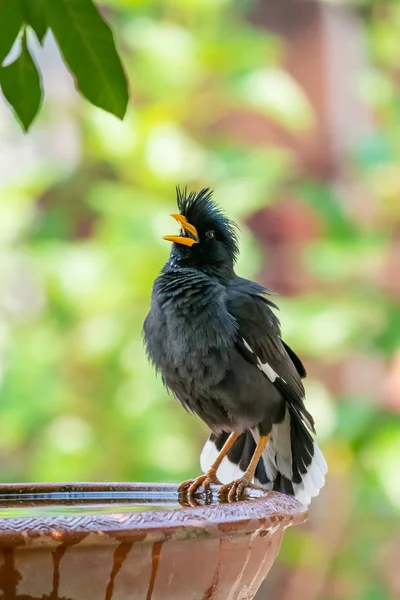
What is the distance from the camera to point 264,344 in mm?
2588

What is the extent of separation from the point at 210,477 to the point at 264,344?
1.30 ft

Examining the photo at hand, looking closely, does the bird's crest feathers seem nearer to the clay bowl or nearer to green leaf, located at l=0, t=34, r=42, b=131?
green leaf, located at l=0, t=34, r=42, b=131

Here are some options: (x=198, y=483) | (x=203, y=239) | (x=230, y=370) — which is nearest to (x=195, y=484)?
(x=198, y=483)

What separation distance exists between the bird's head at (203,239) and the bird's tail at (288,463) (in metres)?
0.51

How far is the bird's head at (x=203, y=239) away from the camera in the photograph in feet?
9.39

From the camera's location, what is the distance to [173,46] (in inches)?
193

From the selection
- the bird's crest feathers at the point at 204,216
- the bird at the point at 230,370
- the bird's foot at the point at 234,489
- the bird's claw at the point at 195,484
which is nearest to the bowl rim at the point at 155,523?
the bird's foot at the point at 234,489

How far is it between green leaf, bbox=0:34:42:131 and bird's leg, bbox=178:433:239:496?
105cm

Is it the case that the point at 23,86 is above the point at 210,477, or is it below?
above

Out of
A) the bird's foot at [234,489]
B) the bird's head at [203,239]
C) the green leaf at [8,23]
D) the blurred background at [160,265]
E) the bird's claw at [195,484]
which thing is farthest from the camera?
the blurred background at [160,265]

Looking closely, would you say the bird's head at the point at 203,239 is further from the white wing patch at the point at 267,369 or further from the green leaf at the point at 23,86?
the green leaf at the point at 23,86

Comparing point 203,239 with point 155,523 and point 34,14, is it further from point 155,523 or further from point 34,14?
point 155,523

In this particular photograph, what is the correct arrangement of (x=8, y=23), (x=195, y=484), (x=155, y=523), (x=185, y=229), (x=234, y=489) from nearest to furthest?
(x=155, y=523) → (x=8, y=23) → (x=234, y=489) → (x=195, y=484) → (x=185, y=229)

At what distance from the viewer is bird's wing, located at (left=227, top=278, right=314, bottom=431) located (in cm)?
256
